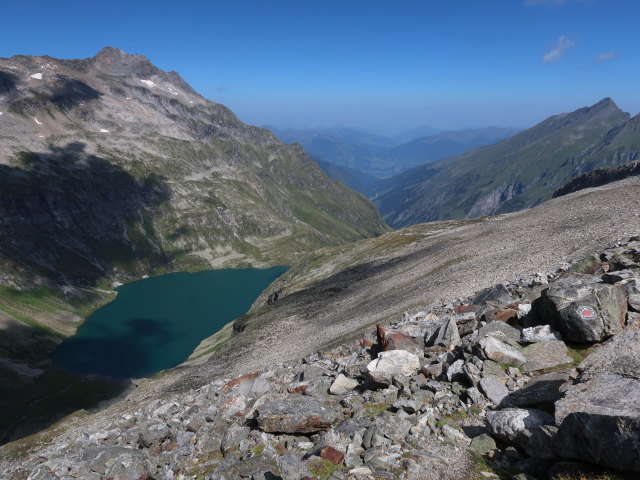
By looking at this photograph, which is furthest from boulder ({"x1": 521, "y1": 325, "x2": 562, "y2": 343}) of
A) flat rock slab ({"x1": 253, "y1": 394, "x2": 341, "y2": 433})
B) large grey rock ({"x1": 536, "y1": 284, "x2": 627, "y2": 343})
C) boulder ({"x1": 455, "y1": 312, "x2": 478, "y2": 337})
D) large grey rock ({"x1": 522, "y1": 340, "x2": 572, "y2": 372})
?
flat rock slab ({"x1": 253, "y1": 394, "x2": 341, "y2": 433})

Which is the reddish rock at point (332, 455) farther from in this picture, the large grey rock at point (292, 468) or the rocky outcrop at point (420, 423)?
the large grey rock at point (292, 468)

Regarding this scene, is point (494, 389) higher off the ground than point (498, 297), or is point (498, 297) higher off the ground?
point (498, 297)

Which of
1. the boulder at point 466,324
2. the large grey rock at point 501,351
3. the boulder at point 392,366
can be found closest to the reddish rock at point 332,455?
the boulder at point 392,366

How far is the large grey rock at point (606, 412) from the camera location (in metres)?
10.8

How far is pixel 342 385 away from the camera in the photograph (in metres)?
23.2

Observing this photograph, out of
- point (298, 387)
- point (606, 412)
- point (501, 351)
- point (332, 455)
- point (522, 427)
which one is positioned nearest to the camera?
point (606, 412)

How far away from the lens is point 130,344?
592ft

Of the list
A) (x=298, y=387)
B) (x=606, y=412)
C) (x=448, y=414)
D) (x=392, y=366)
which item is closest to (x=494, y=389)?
(x=448, y=414)

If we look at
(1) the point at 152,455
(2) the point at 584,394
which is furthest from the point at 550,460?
(1) the point at 152,455

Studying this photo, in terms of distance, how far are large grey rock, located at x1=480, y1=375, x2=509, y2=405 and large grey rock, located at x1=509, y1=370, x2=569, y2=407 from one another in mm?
494

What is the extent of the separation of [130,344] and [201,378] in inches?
5530

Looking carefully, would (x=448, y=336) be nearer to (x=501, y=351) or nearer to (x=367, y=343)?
(x=501, y=351)

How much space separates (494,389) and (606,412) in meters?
5.93

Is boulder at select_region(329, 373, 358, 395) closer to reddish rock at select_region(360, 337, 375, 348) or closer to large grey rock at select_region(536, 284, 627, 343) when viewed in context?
reddish rock at select_region(360, 337, 375, 348)
